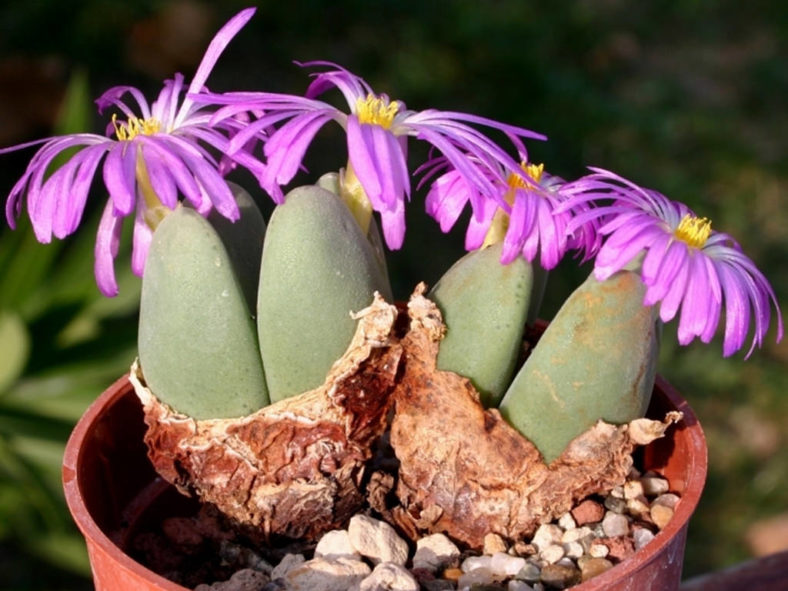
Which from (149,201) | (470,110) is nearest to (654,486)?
(149,201)

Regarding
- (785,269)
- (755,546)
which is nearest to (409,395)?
(755,546)

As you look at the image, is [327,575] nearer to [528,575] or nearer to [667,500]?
[528,575]

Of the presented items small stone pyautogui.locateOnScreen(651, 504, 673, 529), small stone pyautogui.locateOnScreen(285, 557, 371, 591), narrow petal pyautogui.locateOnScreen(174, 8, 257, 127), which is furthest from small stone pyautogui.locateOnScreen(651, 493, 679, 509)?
narrow petal pyautogui.locateOnScreen(174, 8, 257, 127)

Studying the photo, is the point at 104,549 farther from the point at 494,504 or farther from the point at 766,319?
the point at 766,319

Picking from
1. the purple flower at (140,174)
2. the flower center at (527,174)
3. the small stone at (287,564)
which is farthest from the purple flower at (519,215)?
the small stone at (287,564)

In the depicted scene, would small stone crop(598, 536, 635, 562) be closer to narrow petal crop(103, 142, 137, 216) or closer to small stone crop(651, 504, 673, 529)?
small stone crop(651, 504, 673, 529)
